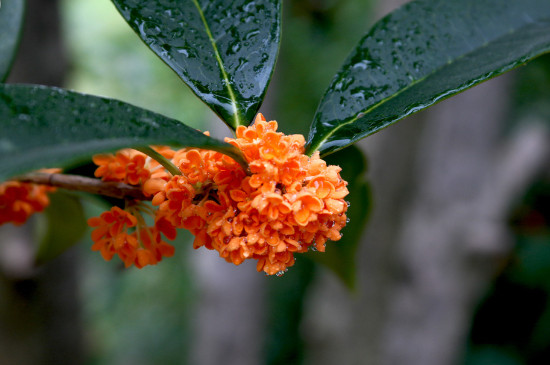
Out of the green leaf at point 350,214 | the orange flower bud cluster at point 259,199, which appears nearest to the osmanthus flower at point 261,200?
the orange flower bud cluster at point 259,199

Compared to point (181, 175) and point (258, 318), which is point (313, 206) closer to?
point (181, 175)

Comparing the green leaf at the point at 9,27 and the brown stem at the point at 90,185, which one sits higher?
the green leaf at the point at 9,27

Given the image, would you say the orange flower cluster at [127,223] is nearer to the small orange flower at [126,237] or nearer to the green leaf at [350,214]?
→ the small orange flower at [126,237]

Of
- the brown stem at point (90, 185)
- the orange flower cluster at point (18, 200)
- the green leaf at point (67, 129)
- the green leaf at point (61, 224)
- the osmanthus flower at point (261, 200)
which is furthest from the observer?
the green leaf at point (61, 224)

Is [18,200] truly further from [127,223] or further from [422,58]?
[422,58]

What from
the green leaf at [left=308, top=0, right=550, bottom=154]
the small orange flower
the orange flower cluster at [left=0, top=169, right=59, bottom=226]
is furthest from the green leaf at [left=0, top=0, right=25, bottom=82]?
the green leaf at [left=308, top=0, right=550, bottom=154]


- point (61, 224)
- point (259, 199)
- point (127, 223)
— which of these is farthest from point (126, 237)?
point (61, 224)

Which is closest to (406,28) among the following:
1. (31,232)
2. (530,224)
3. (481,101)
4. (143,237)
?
(143,237)
